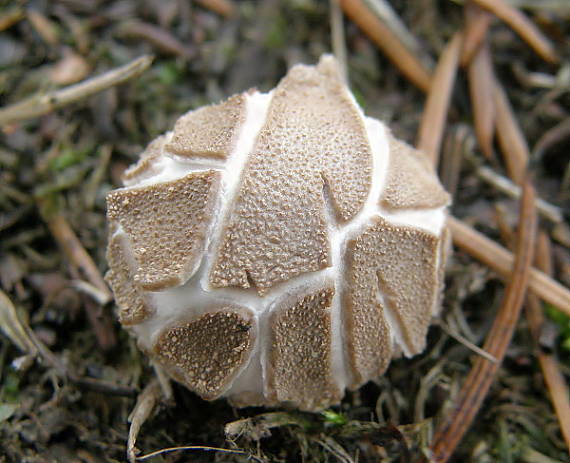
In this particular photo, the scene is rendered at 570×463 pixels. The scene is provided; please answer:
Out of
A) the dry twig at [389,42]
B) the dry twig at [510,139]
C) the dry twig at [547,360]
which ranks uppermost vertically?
the dry twig at [389,42]

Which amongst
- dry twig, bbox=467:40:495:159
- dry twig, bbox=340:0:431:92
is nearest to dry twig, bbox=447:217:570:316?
dry twig, bbox=467:40:495:159

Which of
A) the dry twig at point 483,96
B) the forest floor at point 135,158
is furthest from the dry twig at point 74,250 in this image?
the dry twig at point 483,96

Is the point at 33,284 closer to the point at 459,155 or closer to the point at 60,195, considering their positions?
the point at 60,195

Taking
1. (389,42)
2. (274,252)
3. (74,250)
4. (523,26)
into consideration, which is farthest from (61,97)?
(523,26)

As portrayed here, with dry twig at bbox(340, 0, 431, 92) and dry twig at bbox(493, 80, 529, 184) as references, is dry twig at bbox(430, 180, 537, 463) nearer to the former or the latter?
dry twig at bbox(493, 80, 529, 184)

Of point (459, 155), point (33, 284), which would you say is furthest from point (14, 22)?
point (459, 155)

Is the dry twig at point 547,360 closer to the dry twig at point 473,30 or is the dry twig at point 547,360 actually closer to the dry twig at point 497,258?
the dry twig at point 497,258

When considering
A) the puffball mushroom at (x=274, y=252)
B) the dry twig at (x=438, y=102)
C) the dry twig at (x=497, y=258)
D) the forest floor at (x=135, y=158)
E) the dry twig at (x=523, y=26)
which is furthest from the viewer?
the dry twig at (x=523, y=26)
